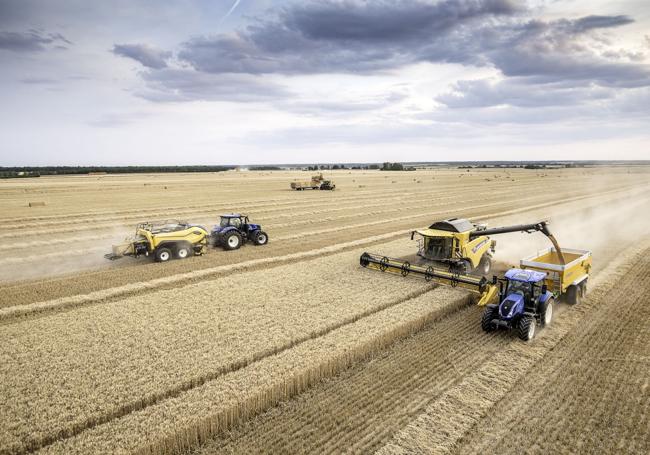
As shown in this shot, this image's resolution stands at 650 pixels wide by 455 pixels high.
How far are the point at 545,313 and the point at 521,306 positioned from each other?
844 mm

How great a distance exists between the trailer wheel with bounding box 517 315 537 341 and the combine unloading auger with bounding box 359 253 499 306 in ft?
6.18

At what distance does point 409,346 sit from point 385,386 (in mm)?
2006

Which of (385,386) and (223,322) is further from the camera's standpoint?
(223,322)

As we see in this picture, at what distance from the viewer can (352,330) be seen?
1077cm

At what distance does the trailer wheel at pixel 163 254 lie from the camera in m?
18.3

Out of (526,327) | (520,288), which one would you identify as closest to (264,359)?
(526,327)

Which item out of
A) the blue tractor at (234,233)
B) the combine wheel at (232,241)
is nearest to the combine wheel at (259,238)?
the blue tractor at (234,233)

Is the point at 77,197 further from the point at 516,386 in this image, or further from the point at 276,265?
the point at 516,386

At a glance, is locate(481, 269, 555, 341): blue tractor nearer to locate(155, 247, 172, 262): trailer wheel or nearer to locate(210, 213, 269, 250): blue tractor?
locate(210, 213, 269, 250): blue tractor

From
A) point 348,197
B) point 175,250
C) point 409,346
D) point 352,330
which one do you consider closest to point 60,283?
point 175,250

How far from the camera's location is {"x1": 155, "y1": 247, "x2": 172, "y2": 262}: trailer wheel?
60.1 feet

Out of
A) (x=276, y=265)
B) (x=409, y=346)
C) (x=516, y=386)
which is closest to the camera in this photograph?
(x=516, y=386)

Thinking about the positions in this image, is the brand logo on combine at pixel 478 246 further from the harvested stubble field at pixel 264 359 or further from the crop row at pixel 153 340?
the harvested stubble field at pixel 264 359

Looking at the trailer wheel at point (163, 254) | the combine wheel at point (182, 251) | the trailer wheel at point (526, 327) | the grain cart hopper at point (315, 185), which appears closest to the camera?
the trailer wheel at point (526, 327)
